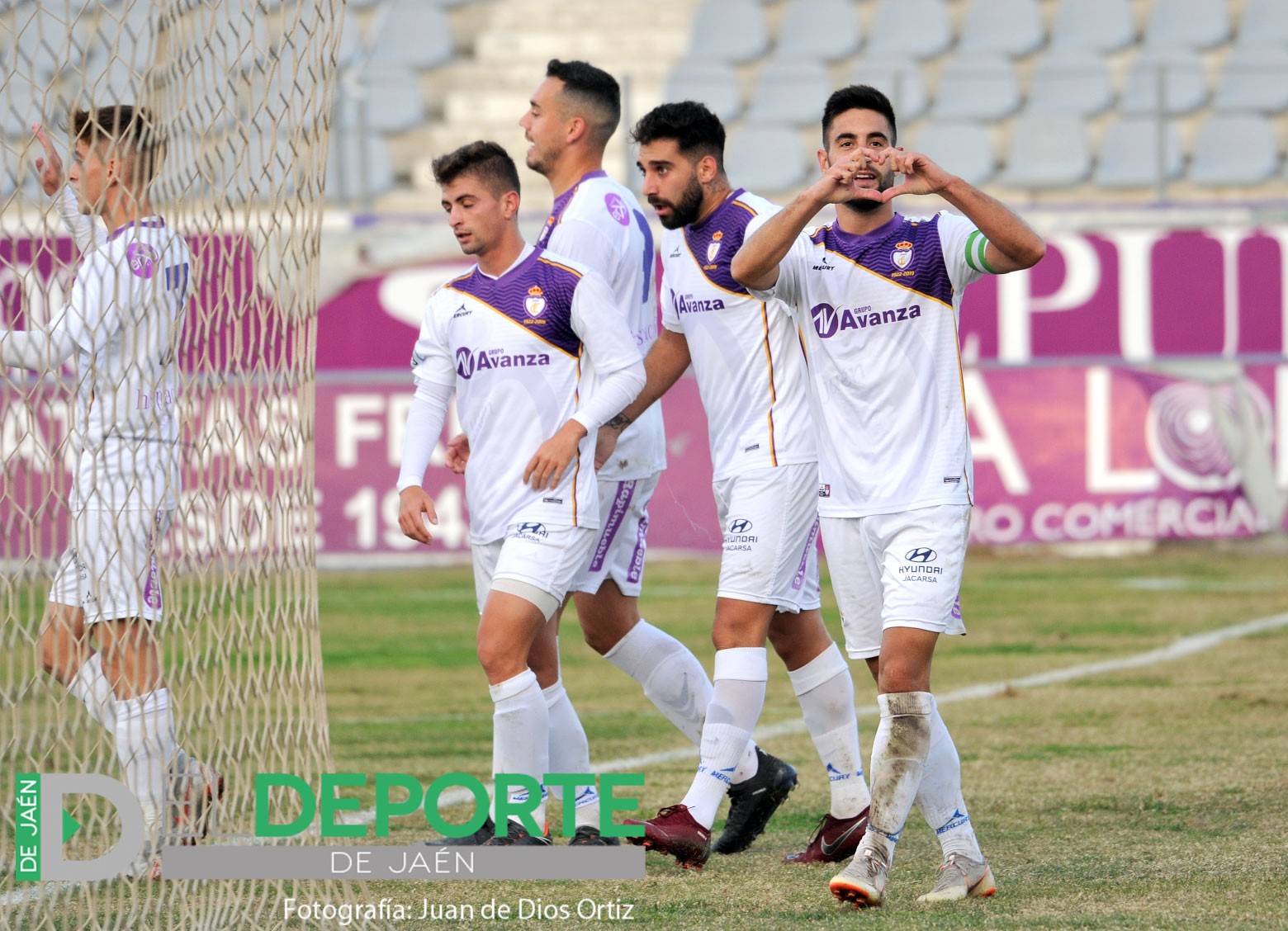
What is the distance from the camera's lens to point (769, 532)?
5.41 m

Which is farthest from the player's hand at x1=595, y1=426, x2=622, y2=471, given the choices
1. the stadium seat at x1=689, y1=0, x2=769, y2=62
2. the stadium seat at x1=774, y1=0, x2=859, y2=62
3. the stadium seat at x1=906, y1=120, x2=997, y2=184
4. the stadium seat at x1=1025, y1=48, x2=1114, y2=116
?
the stadium seat at x1=689, y1=0, x2=769, y2=62

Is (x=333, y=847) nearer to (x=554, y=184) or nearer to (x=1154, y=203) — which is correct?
(x=554, y=184)

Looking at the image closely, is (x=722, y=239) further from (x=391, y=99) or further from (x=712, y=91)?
(x=391, y=99)

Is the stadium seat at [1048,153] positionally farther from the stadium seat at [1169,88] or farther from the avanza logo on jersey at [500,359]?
the avanza logo on jersey at [500,359]

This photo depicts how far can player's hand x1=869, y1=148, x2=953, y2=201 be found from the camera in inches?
177

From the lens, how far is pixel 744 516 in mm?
5453

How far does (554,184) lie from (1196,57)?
1427 cm

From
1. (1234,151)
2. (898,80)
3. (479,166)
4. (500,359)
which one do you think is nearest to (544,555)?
(500,359)

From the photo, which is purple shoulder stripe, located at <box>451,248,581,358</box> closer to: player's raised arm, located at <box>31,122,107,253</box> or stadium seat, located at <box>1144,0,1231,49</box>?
player's raised arm, located at <box>31,122,107,253</box>

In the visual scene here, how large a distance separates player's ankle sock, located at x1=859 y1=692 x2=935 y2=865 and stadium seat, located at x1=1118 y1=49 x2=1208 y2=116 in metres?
13.5

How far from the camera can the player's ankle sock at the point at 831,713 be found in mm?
5609

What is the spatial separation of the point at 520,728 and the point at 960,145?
524 inches

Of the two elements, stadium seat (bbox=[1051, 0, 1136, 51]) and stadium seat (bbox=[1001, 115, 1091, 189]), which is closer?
stadium seat (bbox=[1001, 115, 1091, 189])

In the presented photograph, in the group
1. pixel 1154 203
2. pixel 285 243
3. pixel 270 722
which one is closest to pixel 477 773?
pixel 270 722
